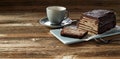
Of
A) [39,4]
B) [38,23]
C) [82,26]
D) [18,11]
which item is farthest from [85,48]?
[39,4]

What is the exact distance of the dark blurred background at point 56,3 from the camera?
5.06ft

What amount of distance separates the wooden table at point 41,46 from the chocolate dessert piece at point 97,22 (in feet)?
0.21

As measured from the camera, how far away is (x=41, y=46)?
96cm

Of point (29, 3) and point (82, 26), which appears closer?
point (82, 26)

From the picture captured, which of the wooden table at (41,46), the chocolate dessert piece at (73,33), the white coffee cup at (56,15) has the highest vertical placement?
the white coffee cup at (56,15)

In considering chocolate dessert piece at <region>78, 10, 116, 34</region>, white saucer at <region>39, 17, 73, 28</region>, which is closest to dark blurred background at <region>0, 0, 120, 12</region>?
white saucer at <region>39, 17, 73, 28</region>

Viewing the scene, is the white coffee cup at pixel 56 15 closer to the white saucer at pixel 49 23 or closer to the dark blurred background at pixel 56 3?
the white saucer at pixel 49 23

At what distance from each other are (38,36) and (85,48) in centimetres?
23

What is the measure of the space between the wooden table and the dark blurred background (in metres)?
0.36

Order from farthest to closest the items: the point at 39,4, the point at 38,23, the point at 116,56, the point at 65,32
Result: the point at 39,4
the point at 38,23
the point at 65,32
the point at 116,56

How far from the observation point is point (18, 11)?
148 cm

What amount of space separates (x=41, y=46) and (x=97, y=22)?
27cm

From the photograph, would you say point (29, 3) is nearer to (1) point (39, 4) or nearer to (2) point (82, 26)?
(1) point (39, 4)

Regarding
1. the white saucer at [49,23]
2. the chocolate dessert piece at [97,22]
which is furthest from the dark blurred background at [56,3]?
the chocolate dessert piece at [97,22]
